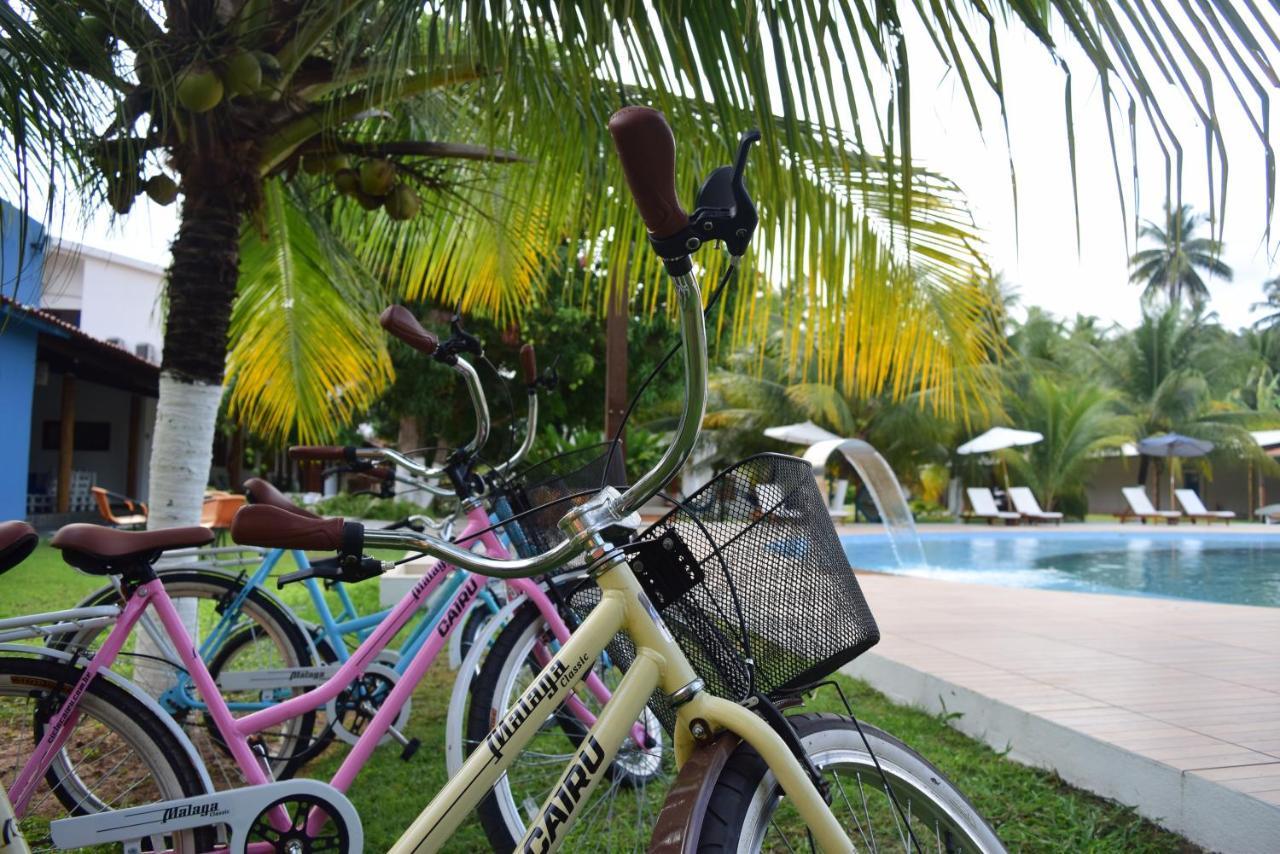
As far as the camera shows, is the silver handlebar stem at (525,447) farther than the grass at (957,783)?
Yes

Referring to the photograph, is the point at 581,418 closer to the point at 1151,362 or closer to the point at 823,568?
the point at 823,568

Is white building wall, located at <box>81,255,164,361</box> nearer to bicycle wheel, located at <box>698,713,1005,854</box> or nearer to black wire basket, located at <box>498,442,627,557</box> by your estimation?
black wire basket, located at <box>498,442,627,557</box>

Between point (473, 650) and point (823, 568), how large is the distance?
4.75 ft

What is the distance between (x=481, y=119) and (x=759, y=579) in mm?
2781

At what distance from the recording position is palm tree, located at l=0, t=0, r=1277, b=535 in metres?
2.35

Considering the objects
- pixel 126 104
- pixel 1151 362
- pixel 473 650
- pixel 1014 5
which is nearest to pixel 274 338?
pixel 126 104

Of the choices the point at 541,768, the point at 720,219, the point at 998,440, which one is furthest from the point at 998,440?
the point at 720,219

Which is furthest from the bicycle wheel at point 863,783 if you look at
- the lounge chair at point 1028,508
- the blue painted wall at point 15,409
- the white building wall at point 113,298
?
the white building wall at point 113,298

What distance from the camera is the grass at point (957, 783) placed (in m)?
2.70

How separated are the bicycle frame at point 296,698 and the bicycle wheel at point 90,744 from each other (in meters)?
0.04

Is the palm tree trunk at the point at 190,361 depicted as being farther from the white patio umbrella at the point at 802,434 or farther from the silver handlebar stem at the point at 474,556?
the white patio umbrella at the point at 802,434

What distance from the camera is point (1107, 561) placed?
1345 cm

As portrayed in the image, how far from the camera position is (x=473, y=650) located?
105 inches

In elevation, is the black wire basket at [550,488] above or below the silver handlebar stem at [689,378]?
below
